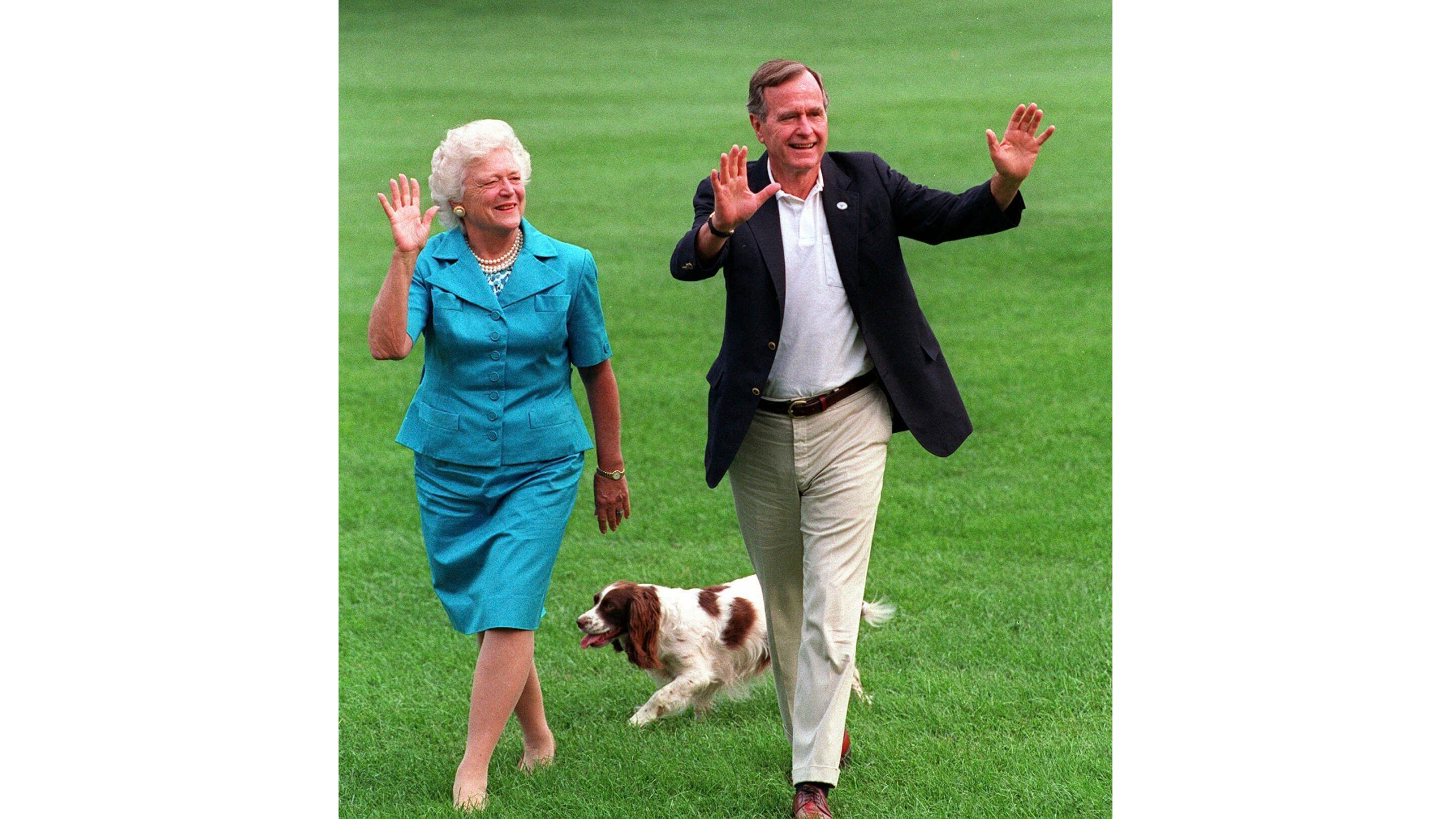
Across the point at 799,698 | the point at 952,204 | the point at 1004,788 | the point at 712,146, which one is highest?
the point at 712,146

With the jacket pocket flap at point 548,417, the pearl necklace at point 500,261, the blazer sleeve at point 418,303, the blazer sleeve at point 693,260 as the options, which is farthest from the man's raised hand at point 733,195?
the blazer sleeve at point 418,303

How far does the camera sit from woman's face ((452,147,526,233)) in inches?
206

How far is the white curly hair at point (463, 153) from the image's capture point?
17.1ft

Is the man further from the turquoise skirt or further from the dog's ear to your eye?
the dog's ear

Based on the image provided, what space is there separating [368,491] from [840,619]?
539cm

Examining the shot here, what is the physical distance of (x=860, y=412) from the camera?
529cm

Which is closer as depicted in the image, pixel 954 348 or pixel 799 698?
pixel 799 698

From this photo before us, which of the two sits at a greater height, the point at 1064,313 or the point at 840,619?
the point at 1064,313

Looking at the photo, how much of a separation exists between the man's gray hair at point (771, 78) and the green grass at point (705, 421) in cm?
233

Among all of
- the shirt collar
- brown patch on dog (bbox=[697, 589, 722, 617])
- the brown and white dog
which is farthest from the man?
brown patch on dog (bbox=[697, 589, 722, 617])

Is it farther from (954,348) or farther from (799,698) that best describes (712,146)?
(799,698)


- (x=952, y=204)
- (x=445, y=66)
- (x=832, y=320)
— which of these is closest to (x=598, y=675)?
(x=832, y=320)

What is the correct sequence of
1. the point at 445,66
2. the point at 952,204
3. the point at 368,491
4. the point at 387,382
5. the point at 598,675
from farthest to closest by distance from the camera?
the point at 445,66 → the point at 387,382 → the point at 368,491 → the point at 598,675 → the point at 952,204

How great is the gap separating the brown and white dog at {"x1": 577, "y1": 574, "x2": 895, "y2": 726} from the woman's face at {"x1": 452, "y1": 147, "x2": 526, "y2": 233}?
1.70m
